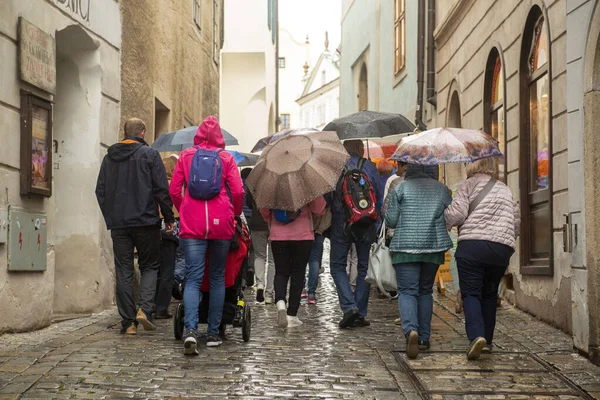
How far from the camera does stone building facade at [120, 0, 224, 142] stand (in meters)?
11.6

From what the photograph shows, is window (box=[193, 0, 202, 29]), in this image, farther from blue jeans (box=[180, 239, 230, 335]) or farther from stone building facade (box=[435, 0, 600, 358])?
blue jeans (box=[180, 239, 230, 335])

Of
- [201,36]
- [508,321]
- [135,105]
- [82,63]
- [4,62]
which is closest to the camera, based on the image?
[4,62]

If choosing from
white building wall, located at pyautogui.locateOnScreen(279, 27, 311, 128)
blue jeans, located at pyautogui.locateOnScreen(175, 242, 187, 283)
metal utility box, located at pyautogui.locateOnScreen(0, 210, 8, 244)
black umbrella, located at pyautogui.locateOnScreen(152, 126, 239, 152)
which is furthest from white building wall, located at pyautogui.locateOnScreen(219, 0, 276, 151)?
white building wall, located at pyautogui.locateOnScreen(279, 27, 311, 128)

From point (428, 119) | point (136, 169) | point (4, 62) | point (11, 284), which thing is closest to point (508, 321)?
point (136, 169)

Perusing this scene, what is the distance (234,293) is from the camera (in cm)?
778

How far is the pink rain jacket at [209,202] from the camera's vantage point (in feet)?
23.8

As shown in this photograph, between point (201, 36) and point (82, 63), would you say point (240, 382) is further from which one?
point (201, 36)

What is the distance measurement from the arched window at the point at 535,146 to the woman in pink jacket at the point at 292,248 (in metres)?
2.29

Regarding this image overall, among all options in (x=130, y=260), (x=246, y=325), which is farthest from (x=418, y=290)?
(x=130, y=260)

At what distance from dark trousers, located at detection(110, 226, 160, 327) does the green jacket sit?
6.91 ft

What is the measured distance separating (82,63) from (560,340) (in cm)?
563

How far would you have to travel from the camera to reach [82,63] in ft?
33.4

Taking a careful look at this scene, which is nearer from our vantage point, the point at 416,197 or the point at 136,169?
the point at 416,197

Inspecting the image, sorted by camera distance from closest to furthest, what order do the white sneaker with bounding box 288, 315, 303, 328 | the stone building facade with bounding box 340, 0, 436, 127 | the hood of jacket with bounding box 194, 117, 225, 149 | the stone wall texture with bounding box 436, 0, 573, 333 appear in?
the hood of jacket with bounding box 194, 117, 225, 149
the stone wall texture with bounding box 436, 0, 573, 333
the white sneaker with bounding box 288, 315, 303, 328
the stone building facade with bounding box 340, 0, 436, 127
